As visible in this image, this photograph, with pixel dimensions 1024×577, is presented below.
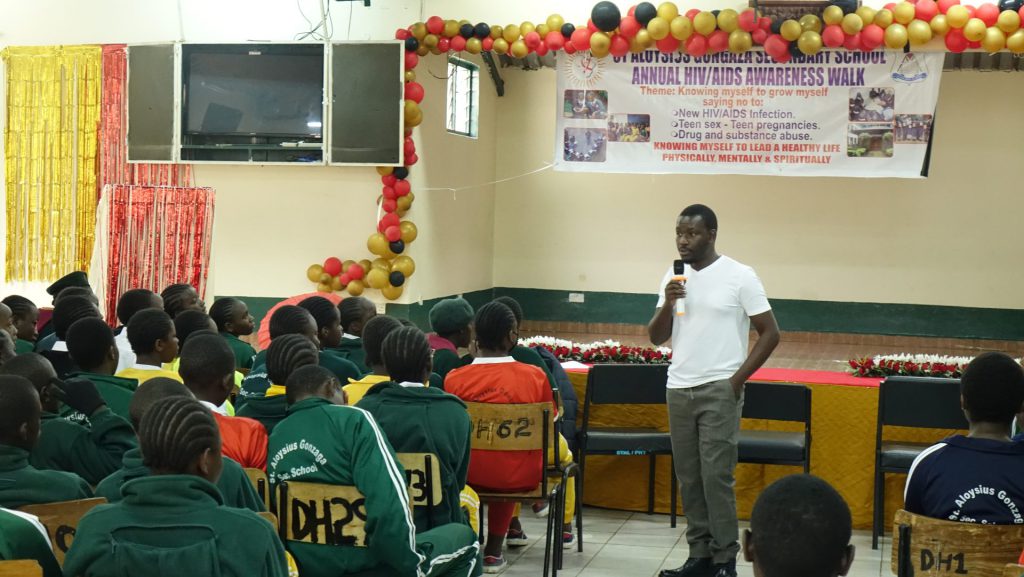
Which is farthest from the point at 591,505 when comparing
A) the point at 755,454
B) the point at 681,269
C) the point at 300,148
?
the point at 300,148

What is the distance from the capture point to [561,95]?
10.3 metres

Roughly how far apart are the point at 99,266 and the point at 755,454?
661 cm

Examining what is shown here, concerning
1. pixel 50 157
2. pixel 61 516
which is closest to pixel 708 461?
pixel 61 516

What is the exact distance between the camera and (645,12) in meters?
9.69

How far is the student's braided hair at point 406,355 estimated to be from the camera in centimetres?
429

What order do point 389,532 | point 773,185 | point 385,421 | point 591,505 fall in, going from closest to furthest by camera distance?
point 389,532
point 385,421
point 591,505
point 773,185

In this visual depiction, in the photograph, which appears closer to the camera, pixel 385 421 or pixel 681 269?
pixel 385 421

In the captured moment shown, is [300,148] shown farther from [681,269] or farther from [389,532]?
[389,532]

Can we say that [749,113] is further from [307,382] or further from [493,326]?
[307,382]

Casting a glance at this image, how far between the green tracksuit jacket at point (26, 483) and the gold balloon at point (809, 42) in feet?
24.8

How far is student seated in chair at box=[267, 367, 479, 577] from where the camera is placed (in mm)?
3477

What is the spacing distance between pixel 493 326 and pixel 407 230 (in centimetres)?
559

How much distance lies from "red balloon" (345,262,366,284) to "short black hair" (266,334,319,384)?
6462mm

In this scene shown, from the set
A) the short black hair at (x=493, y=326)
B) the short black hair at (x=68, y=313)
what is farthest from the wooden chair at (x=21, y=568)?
the short black hair at (x=68, y=313)
